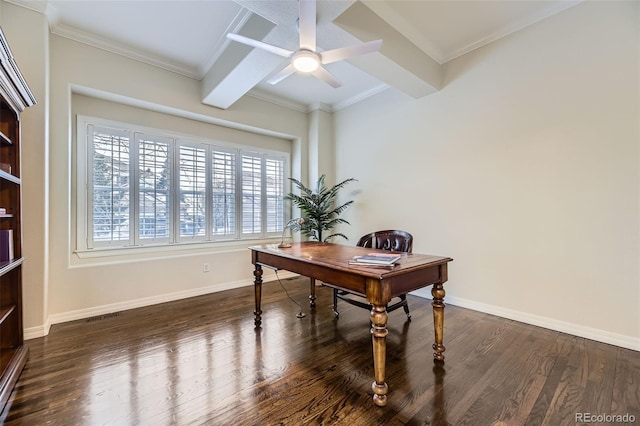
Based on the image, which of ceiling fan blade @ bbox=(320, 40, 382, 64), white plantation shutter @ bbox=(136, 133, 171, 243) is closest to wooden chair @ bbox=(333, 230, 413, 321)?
ceiling fan blade @ bbox=(320, 40, 382, 64)

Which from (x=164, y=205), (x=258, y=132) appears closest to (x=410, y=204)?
(x=258, y=132)

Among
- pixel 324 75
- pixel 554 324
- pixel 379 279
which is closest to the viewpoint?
pixel 379 279

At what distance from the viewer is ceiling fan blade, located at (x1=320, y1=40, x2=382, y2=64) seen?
1.91m

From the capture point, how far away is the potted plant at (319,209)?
14.0 ft

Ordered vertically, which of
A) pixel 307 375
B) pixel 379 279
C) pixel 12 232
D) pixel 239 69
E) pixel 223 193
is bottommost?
pixel 307 375

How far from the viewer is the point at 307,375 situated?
1.91 meters

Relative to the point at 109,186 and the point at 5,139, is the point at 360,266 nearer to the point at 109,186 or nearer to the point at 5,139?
→ the point at 5,139

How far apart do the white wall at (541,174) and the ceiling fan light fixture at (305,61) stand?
6.77ft

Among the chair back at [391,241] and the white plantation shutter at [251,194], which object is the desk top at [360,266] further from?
the white plantation shutter at [251,194]

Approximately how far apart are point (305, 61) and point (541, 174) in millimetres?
2475

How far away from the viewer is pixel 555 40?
103 inches

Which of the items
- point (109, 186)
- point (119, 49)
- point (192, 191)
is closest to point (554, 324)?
point (192, 191)

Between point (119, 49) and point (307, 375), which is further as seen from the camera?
point (119, 49)

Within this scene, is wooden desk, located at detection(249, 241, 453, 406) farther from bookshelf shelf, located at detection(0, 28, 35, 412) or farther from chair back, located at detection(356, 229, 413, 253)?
bookshelf shelf, located at detection(0, 28, 35, 412)
